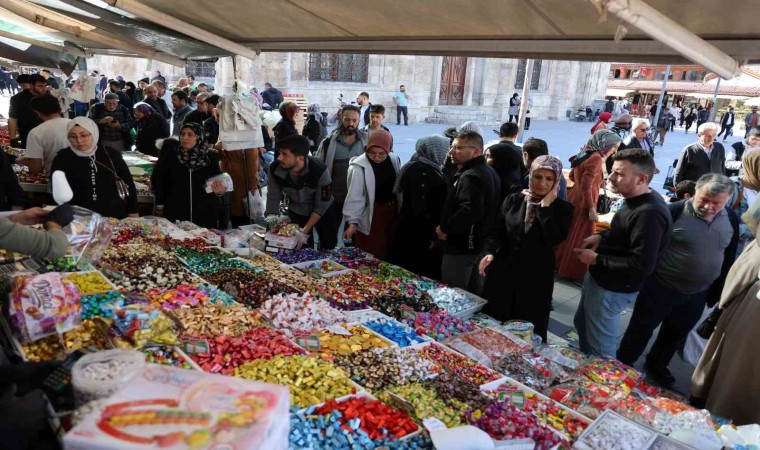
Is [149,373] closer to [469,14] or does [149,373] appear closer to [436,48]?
[469,14]

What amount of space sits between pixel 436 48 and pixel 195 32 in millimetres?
1768

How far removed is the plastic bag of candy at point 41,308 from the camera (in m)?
1.71

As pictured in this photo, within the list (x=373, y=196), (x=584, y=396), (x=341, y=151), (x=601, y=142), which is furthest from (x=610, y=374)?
(x=341, y=151)

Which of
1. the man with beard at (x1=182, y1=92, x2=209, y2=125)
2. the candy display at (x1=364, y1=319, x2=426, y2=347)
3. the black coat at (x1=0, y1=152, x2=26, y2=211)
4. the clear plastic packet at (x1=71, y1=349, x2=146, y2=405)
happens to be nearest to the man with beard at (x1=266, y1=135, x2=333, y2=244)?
the candy display at (x1=364, y1=319, x2=426, y2=347)

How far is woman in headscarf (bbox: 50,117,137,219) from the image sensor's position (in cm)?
343

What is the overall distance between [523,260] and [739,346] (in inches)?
47.7

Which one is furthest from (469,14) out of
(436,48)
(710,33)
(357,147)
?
(357,147)

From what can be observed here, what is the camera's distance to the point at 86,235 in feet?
7.46

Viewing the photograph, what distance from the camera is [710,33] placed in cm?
193

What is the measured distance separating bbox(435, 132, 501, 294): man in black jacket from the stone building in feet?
43.3

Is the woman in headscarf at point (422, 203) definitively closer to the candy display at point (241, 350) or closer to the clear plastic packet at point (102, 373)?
the candy display at point (241, 350)

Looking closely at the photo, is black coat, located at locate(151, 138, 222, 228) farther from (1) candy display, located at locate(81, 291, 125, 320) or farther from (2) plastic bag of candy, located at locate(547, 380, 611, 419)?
(2) plastic bag of candy, located at locate(547, 380, 611, 419)

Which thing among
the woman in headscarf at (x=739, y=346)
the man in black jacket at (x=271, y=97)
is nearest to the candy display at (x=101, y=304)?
the woman in headscarf at (x=739, y=346)

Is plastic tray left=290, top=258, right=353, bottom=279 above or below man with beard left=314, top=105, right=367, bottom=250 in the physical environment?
below
